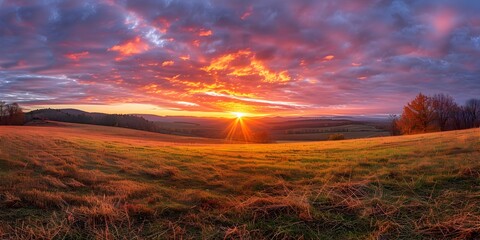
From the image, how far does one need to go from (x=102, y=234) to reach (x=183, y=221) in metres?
1.33

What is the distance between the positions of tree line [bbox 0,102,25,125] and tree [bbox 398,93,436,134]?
9182cm

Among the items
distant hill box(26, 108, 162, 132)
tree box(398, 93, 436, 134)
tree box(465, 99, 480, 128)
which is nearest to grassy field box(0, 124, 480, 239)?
tree box(398, 93, 436, 134)

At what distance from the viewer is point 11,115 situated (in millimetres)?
81188

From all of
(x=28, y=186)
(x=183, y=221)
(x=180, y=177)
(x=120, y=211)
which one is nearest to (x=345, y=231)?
(x=183, y=221)

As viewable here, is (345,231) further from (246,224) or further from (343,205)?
(246,224)

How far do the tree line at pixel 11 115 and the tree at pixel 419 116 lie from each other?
301 feet

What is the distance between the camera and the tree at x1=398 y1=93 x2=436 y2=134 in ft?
196

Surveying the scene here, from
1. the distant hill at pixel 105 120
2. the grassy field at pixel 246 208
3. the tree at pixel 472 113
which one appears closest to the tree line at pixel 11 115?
the distant hill at pixel 105 120

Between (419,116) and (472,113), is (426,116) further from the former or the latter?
(472,113)

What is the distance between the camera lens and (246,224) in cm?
496

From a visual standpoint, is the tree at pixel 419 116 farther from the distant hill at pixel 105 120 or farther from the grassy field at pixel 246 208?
the distant hill at pixel 105 120

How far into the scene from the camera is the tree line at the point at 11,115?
3127 inches

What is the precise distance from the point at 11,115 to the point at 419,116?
314 feet

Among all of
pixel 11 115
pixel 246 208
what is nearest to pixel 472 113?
pixel 246 208
